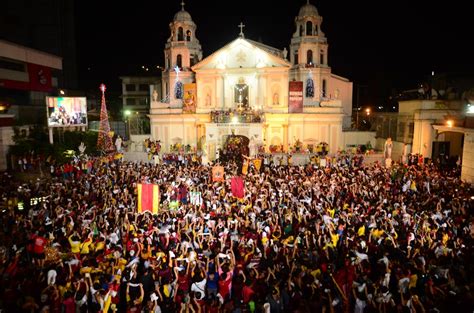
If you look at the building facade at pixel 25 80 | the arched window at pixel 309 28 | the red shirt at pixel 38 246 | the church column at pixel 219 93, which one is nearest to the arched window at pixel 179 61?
the church column at pixel 219 93

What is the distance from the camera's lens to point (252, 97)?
122 ft

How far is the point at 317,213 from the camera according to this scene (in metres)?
13.3

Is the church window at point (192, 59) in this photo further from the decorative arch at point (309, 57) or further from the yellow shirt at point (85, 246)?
the yellow shirt at point (85, 246)

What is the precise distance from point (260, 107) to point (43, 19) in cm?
2823

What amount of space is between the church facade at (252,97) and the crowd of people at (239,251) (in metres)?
19.0

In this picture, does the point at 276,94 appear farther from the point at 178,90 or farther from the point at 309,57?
the point at 178,90

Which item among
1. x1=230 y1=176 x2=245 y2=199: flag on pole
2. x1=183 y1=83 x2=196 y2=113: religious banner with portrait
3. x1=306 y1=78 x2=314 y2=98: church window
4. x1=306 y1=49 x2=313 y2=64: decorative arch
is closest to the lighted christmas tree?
x1=183 y1=83 x2=196 y2=113: religious banner with portrait

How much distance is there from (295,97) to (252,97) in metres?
4.64

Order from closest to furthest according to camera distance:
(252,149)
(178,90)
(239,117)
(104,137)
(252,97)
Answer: (104,137)
(252,149)
(239,117)
(252,97)
(178,90)

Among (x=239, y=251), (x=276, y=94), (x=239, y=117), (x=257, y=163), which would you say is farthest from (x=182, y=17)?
(x=239, y=251)

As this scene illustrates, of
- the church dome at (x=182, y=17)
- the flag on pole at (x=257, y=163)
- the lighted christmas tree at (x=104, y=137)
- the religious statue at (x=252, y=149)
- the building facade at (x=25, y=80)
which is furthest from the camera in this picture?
the church dome at (x=182, y=17)

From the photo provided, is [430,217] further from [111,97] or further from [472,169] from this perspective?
[111,97]

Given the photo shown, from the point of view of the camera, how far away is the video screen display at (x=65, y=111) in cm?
2711

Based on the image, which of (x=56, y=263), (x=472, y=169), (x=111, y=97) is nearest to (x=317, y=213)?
(x=56, y=263)
